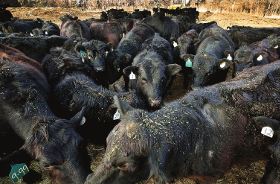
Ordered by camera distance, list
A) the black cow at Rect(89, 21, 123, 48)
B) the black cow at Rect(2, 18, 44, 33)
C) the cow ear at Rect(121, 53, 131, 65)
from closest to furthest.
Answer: the cow ear at Rect(121, 53, 131, 65)
the black cow at Rect(89, 21, 123, 48)
the black cow at Rect(2, 18, 44, 33)

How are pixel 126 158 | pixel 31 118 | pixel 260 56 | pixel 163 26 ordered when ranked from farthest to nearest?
pixel 163 26 → pixel 260 56 → pixel 31 118 → pixel 126 158

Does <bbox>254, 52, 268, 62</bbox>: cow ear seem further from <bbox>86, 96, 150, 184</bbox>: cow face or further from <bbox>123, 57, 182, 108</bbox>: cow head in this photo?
<bbox>86, 96, 150, 184</bbox>: cow face

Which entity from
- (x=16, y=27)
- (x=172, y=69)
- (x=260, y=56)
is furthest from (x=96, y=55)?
(x=16, y=27)

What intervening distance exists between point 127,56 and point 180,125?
4.22 m

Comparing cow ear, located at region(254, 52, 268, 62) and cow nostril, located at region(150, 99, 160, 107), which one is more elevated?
cow ear, located at region(254, 52, 268, 62)

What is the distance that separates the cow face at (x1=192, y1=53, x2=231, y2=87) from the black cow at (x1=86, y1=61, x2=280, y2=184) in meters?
1.77

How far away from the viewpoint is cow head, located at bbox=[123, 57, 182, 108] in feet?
14.4

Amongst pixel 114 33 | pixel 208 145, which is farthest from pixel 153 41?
pixel 114 33

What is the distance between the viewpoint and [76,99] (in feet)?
11.9

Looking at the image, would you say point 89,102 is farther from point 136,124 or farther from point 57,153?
point 136,124

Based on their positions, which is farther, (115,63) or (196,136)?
(115,63)

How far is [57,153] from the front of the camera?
2461 mm

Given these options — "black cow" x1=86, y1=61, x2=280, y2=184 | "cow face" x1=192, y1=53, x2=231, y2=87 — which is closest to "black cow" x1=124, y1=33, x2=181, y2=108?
"cow face" x1=192, y1=53, x2=231, y2=87

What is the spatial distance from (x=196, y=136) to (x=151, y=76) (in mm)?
2488
